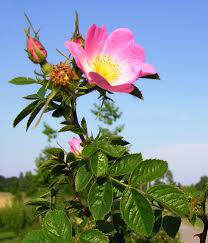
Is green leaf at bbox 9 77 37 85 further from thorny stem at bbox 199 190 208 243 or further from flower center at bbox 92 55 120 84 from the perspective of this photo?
thorny stem at bbox 199 190 208 243

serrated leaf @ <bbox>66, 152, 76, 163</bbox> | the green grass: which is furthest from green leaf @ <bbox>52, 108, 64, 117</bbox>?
the green grass

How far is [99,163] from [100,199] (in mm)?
85

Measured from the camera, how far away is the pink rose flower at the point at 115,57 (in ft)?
4.06

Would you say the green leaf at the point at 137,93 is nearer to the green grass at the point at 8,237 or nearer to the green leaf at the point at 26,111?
the green leaf at the point at 26,111

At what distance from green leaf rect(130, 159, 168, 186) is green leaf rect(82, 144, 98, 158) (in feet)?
0.38

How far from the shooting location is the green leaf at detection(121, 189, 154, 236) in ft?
3.70

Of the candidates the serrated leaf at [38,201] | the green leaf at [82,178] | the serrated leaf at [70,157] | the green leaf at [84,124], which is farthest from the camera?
the serrated leaf at [38,201]

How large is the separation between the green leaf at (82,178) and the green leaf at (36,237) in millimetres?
131

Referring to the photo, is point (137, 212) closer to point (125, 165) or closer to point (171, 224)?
point (125, 165)

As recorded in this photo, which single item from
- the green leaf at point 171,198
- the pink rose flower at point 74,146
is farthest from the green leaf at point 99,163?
the pink rose flower at point 74,146

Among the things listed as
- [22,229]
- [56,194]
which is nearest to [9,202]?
[22,229]

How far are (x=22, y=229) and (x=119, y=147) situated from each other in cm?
1167

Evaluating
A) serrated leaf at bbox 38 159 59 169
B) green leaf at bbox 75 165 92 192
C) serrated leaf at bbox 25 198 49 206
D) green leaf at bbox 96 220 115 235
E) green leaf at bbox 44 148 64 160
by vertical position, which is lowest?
green leaf at bbox 96 220 115 235

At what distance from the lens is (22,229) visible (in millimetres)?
12523
